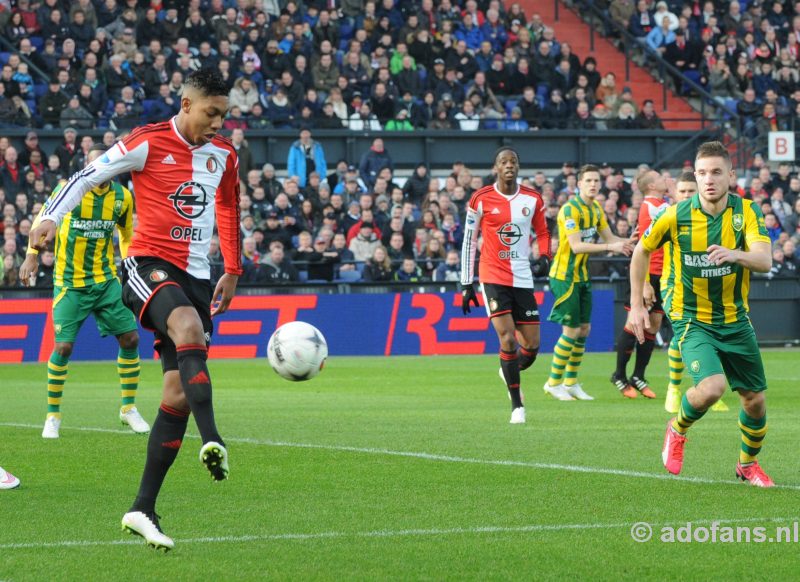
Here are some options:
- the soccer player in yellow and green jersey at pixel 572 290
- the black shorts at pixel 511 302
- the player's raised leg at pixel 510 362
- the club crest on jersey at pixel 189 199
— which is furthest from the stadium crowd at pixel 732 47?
the club crest on jersey at pixel 189 199

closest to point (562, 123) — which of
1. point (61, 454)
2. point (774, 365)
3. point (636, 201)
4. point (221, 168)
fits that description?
point (636, 201)

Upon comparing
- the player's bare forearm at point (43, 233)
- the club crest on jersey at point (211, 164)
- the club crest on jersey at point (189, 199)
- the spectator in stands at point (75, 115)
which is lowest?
the player's bare forearm at point (43, 233)

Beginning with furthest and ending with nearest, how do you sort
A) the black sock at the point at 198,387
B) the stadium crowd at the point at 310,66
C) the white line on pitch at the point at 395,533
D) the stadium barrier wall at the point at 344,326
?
1. the stadium crowd at the point at 310,66
2. the stadium barrier wall at the point at 344,326
3. the white line on pitch at the point at 395,533
4. the black sock at the point at 198,387

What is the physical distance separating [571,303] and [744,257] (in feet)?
24.7

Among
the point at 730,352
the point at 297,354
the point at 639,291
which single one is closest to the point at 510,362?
the point at 639,291

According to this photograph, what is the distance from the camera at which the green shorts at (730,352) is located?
831cm

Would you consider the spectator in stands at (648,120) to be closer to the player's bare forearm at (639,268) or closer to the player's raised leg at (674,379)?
the player's raised leg at (674,379)

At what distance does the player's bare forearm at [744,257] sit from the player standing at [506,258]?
16.3 feet

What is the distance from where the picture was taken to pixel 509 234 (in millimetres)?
13648

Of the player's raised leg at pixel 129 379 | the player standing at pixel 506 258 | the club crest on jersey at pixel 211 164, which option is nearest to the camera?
the club crest on jersey at pixel 211 164

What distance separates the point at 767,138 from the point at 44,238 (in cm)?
2657

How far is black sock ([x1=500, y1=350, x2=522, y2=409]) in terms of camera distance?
12.7m

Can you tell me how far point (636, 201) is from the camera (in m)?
26.7

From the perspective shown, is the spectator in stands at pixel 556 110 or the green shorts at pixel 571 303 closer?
the green shorts at pixel 571 303
